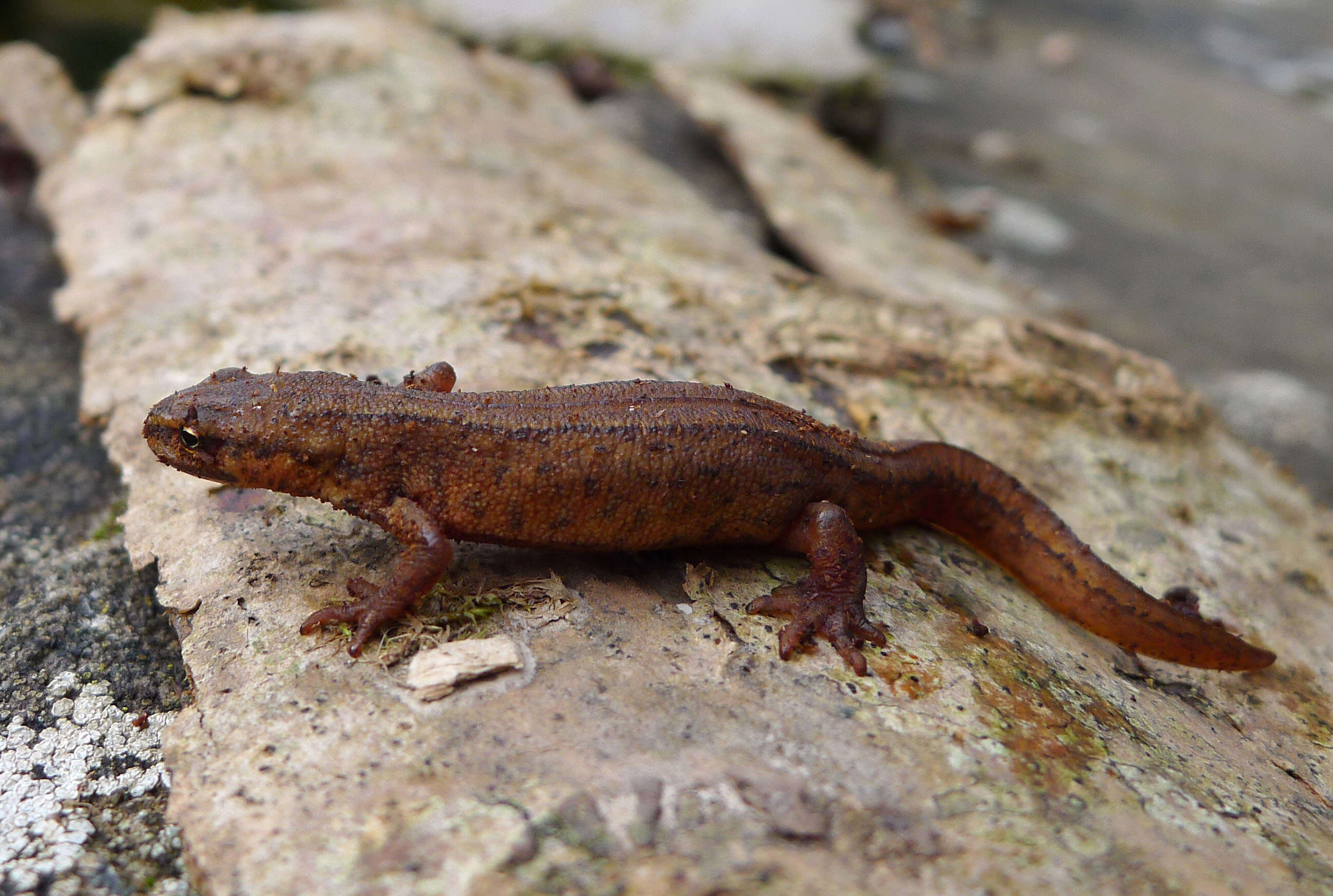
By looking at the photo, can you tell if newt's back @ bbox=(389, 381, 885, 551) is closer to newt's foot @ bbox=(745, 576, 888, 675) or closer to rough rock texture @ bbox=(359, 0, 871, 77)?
newt's foot @ bbox=(745, 576, 888, 675)

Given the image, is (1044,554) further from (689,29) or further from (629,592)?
(689,29)

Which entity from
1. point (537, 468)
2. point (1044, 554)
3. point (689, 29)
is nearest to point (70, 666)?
point (537, 468)

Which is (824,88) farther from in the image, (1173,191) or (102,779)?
(102,779)

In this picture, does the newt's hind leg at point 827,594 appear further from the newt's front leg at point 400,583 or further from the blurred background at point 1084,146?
the blurred background at point 1084,146

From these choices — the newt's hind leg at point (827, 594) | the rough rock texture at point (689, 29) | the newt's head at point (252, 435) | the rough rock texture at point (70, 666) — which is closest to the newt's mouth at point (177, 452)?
the newt's head at point (252, 435)

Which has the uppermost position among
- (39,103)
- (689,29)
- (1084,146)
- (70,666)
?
(1084,146)

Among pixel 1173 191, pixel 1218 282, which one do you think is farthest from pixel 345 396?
pixel 1173 191

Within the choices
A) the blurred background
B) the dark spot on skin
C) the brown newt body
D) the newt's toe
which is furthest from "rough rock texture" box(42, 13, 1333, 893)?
the blurred background
